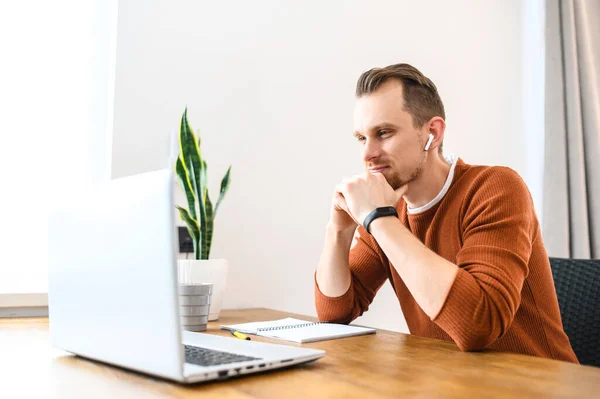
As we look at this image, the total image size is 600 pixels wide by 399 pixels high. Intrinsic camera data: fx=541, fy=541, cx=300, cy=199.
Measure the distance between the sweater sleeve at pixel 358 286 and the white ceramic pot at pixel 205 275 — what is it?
0.30 metres

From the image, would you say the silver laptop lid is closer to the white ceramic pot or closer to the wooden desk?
the wooden desk

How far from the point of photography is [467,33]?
2709 millimetres

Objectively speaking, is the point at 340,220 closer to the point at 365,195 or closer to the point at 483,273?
the point at 365,195

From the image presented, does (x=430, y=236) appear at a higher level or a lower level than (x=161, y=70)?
lower

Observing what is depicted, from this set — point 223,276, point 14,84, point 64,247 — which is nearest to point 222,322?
point 223,276

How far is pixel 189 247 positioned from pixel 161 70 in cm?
62

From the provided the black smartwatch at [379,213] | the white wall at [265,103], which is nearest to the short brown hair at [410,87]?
the black smartwatch at [379,213]

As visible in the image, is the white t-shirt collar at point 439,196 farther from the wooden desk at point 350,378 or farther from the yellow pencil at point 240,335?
the yellow pencil at point 240,335

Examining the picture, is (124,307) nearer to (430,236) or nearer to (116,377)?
(116,377)

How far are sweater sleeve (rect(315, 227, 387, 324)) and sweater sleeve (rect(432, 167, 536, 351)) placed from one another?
307mm

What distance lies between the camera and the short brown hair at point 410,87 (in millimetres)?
1488

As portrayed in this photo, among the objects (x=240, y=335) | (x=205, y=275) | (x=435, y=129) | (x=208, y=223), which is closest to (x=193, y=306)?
(x=240, y=335)

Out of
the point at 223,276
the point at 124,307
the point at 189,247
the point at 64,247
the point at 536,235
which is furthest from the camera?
the point at 189,247

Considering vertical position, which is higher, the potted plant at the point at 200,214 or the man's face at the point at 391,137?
the man's face at the point at 391,137
